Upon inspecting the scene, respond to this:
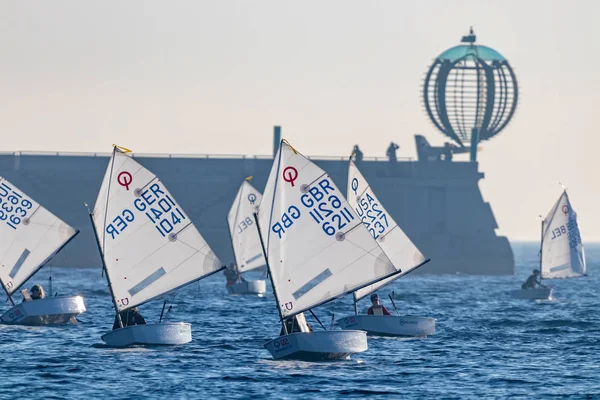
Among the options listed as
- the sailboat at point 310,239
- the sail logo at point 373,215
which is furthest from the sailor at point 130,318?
the sail logo at point 373,215

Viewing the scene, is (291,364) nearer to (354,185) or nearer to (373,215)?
(354,185)

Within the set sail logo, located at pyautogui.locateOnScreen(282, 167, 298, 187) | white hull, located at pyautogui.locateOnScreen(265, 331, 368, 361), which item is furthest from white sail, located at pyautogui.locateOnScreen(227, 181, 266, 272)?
white hull, located at pyautogui.locateOnScreen(265, 331, 368, 361)

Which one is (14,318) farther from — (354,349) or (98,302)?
(98,302)

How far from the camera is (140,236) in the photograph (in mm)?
42812

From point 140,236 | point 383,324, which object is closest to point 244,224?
point 383,324

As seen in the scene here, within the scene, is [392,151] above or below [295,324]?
above

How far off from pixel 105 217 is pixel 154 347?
4.16 meters

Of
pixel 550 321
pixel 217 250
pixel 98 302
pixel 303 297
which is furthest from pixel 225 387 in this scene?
pixel 217 250

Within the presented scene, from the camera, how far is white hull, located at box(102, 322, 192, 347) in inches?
1631

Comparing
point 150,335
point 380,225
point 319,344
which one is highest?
point 380,225

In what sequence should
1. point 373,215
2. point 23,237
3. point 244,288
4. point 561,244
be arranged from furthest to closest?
point 561,244 → point 244,288 → point 373,215 → point 23,237

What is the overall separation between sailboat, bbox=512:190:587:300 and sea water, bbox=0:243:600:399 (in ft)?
59.9

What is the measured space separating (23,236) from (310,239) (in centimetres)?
1629

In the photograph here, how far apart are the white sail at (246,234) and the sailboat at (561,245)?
14.8 m
